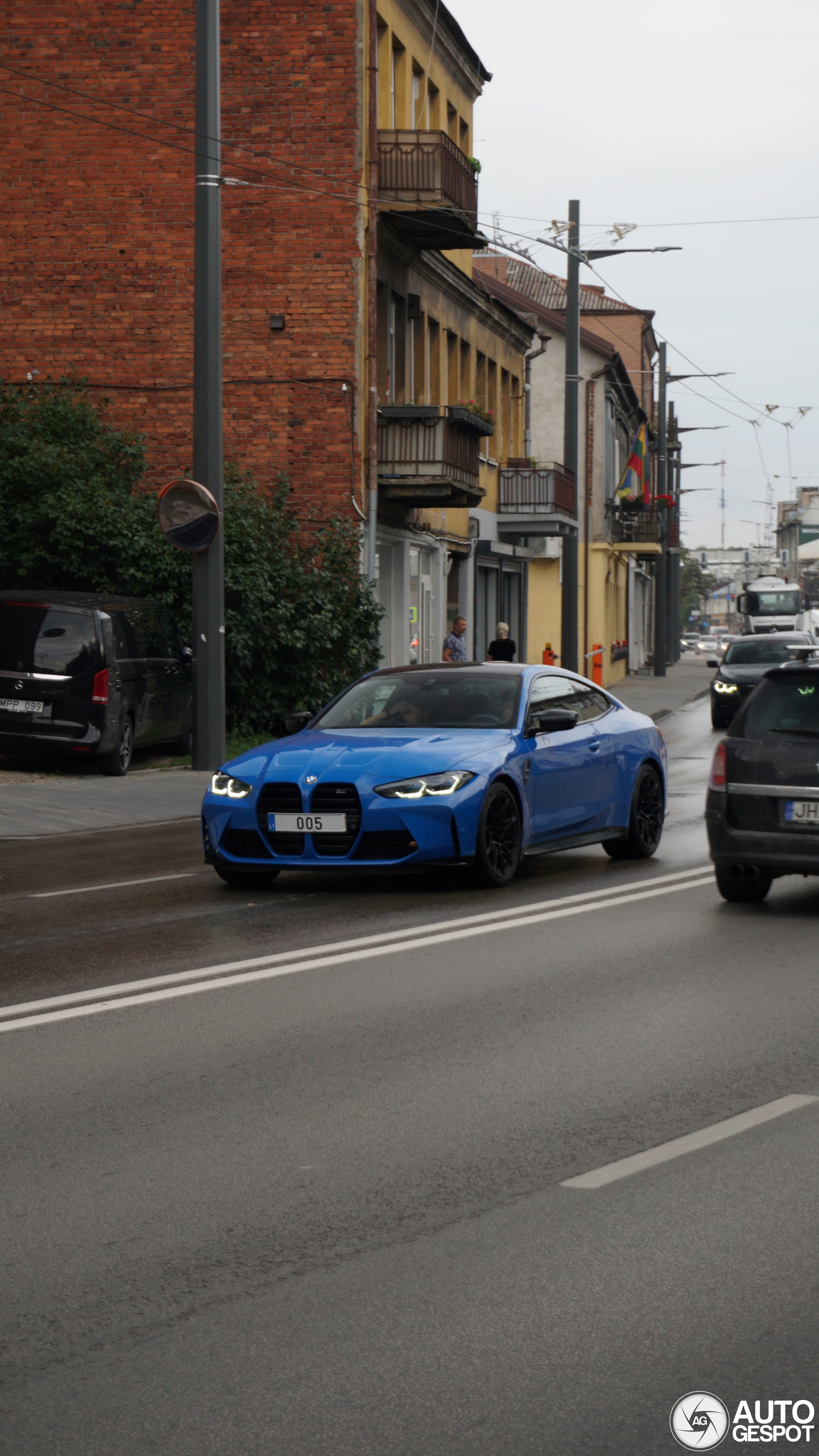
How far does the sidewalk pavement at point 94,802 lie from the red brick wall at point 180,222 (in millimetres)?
9186

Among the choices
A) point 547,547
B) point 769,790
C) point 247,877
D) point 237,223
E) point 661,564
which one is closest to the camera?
point 769,790

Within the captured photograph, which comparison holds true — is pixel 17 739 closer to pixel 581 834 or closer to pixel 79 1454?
pixel 581 834

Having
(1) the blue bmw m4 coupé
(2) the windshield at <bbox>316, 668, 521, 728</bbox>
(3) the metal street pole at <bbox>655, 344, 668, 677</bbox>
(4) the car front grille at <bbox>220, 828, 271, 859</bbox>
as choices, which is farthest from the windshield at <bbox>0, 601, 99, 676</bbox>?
(3) the metal street pole at <bbox>655, 344, 668, 677</bbox>

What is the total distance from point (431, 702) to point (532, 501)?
28.2 meters

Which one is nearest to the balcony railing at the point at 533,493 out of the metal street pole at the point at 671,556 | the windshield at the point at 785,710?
the metal street pole at the point at 671,556

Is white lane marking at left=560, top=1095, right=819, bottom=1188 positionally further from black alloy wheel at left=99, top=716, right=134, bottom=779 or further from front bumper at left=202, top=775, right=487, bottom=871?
black alloy wheel at left=99, top=716, right=134, bottom=779

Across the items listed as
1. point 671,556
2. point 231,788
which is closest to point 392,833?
point 231,788

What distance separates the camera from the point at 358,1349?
3.95 metres

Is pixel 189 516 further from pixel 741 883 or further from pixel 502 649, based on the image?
pixel 502 649

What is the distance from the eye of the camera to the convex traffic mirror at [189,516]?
779 inches

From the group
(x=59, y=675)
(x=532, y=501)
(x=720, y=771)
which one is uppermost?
(x=532, y=501)

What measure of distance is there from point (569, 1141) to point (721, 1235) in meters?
0.94

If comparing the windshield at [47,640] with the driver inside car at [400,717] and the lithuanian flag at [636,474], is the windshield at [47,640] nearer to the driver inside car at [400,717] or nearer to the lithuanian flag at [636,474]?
the driver inside car at [400,717]

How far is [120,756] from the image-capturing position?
65.1ft
